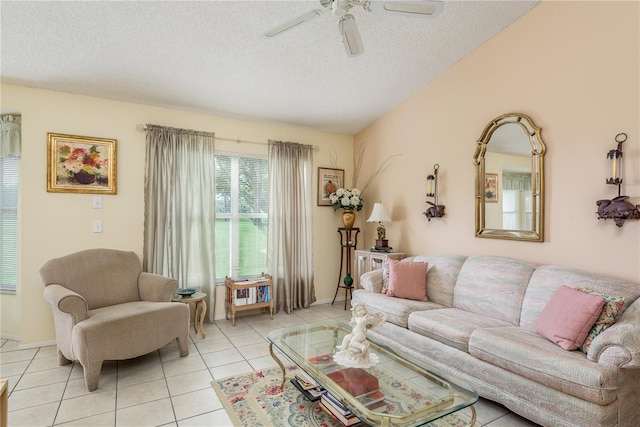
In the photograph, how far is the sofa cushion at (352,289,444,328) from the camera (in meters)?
3.01

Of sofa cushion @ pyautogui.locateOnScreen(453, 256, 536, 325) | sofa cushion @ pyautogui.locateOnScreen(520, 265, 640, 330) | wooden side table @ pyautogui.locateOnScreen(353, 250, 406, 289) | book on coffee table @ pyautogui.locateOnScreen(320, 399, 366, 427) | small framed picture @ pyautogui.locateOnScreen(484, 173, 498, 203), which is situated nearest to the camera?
book on coffee table @ pyautogui.locateOnScreen(320, 399, 366, 427)

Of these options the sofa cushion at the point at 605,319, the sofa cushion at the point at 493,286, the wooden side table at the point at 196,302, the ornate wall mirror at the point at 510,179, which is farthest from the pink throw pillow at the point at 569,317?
the wooden side table at the point at 196,302

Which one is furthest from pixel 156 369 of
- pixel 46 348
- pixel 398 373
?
pixel 398 373

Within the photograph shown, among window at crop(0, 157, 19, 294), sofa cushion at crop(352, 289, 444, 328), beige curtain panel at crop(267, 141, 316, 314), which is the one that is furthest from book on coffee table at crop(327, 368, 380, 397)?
window at crop(0, 157, 19, 294)

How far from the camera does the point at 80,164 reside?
3.38 metres

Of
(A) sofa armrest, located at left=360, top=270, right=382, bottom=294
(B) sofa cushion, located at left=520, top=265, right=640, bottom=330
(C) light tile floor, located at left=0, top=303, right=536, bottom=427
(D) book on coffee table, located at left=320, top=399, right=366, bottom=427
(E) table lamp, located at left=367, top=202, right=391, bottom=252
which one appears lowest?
(C) light tile floor, located at left=0, top=303, right=536, bottom=427

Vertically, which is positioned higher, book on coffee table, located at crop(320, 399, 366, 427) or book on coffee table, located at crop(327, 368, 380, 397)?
book on coffee table, located at crop(327, 368, 380, 397)

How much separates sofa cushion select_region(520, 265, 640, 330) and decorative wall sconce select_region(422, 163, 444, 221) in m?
1.21

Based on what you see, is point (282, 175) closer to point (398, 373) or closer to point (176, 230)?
point (176, 230)

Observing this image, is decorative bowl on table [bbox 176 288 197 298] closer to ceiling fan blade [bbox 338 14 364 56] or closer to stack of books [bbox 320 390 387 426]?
stack of books [bbox 320 390 387 426]

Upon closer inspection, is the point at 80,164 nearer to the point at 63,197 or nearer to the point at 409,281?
the point at 63,197

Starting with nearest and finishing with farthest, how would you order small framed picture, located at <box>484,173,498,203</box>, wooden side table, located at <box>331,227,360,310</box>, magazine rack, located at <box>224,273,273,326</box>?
small framed picture, located at <box>484,173,498,203</box>, magazine rack, located at <box>224,273,273,326</box>, wooden side table, located at <box>331,227,360,310</box>

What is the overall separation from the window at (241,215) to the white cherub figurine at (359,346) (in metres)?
2.47

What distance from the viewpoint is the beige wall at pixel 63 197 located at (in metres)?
3.19
